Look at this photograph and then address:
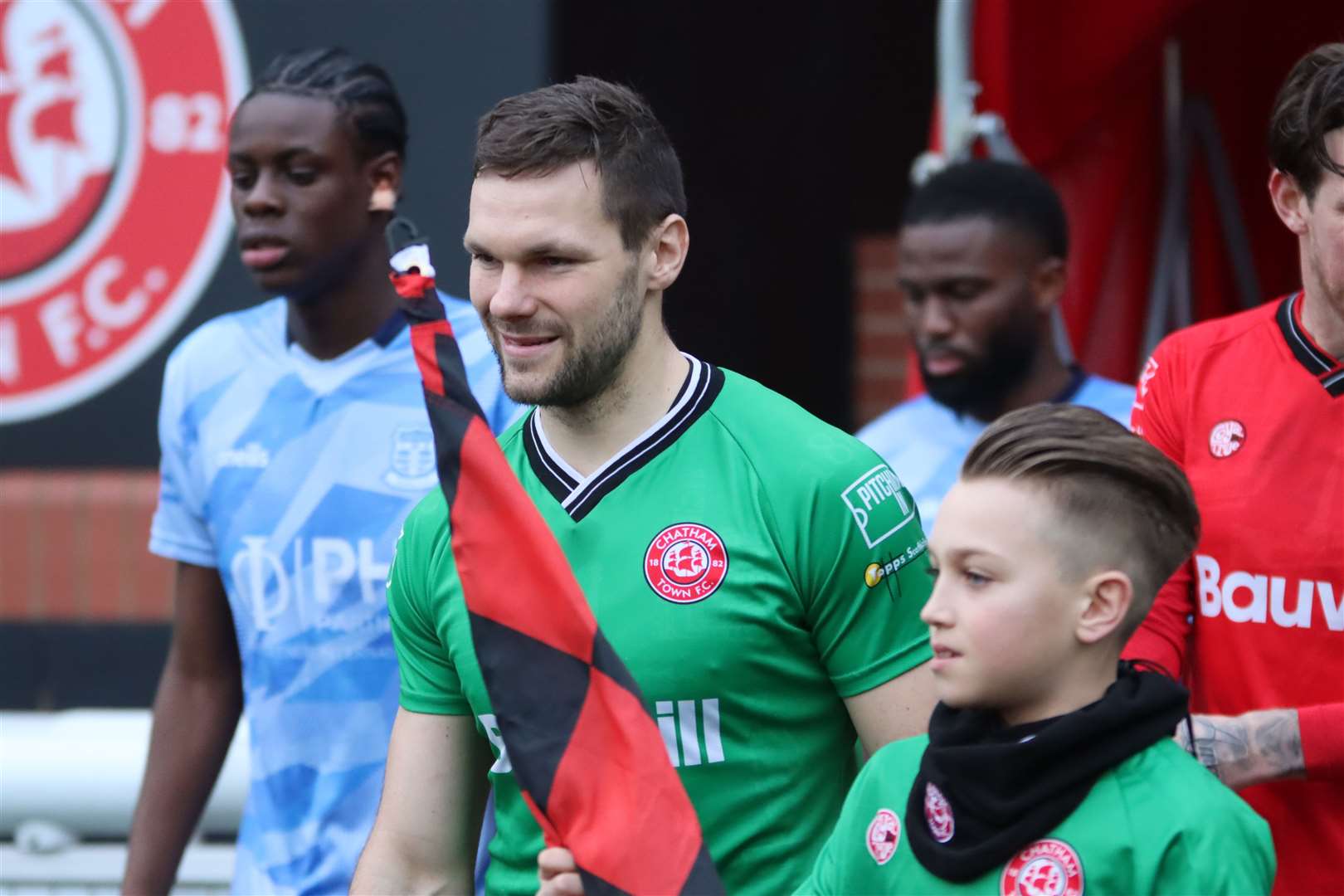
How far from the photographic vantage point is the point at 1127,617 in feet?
6.33

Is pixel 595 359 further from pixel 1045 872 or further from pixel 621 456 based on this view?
pixel 1045 872

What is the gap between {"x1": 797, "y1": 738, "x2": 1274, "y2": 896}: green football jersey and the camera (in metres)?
1.78

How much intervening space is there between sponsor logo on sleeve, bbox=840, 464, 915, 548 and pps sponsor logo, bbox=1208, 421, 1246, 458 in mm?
406

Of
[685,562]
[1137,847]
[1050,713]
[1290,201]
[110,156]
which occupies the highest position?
[110,156]

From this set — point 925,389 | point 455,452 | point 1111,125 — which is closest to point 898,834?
point 455,452

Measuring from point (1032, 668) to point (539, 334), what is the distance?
0.70 meters

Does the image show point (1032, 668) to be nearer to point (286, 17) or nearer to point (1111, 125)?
point (1111, 125)

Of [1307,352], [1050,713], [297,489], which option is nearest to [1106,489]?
[1050,713]

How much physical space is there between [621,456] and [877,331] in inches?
171

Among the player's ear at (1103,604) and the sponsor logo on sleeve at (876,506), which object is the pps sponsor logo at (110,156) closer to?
the sponsor logo on sleeve at (876,506)

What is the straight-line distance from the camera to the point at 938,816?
1.90 m

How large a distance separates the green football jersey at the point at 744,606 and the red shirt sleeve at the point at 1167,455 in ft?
1.04

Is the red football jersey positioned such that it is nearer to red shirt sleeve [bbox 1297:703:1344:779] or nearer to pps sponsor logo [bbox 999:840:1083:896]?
red shirt sleeve [bbox 1297:703:1344:779]

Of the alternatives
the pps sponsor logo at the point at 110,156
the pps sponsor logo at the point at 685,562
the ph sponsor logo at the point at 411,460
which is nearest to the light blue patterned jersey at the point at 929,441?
the ph sponsor logo at the point at 411,460
